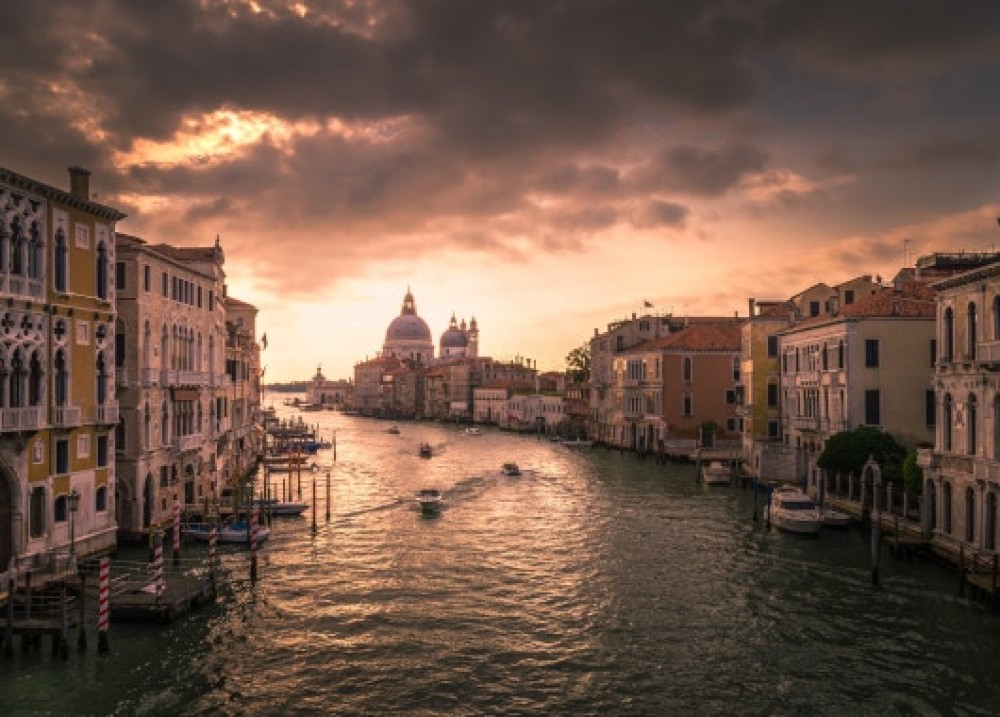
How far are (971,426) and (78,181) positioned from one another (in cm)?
2780

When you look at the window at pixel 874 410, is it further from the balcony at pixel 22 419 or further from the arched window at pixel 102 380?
the balcony at pixel 22 419

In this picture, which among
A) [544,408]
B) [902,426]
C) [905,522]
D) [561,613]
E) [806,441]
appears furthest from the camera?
[544,408]

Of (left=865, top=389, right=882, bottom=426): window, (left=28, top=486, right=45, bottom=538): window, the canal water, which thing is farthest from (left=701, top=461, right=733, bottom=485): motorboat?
(left=28, top=486, right=45, bottom=538): window

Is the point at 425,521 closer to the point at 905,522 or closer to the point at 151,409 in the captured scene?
the point at 151,409

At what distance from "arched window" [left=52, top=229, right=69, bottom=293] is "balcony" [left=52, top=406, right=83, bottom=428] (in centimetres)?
330

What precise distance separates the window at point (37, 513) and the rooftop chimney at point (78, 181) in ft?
30.5

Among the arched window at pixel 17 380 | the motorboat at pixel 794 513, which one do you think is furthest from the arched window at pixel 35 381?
the motorboat at pixel 794 513

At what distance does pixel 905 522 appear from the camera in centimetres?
2986

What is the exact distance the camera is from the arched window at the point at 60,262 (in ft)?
79.2

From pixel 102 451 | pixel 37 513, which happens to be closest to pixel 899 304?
pixel 102 451

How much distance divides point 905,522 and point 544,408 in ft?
288

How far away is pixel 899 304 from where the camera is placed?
122 feet

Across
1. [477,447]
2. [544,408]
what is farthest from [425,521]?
[544,408]

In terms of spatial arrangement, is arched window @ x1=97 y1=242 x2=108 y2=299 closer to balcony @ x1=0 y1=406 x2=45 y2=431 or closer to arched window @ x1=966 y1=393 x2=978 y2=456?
balcony @ x1=0 y1=406 x2=45 y2=431
